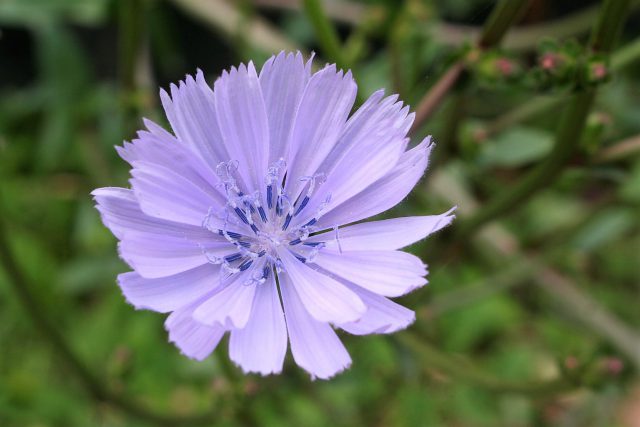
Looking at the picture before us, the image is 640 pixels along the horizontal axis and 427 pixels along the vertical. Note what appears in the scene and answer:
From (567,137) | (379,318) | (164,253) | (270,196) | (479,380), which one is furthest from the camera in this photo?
(479,380)

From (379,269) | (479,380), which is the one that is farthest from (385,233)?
(479,380)

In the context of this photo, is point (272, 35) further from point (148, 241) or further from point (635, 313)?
point (148, 241)

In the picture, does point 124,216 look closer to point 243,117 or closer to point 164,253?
point 164,253

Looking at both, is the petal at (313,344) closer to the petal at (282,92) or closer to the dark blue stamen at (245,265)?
the dark blue stamen at (245,265)

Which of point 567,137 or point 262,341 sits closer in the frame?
point 262,341

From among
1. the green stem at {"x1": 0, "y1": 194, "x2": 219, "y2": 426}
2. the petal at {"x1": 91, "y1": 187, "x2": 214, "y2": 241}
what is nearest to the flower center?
the petal at {"x1": 91, "y1": 187, "x2": 214, "y2": 241}
